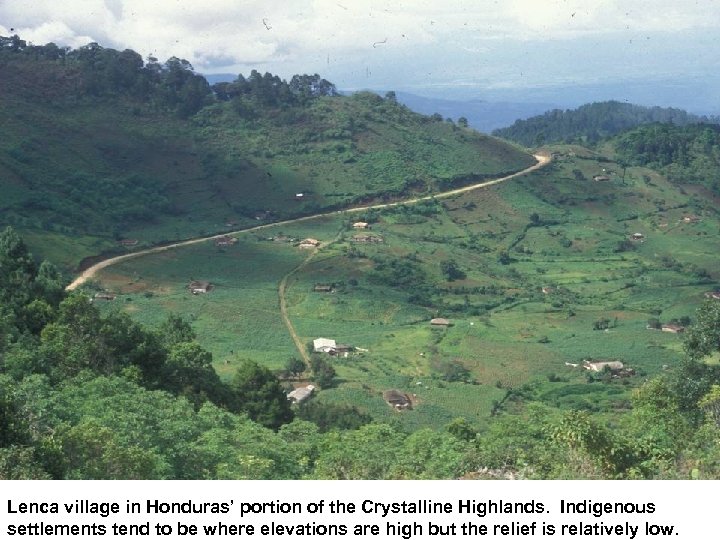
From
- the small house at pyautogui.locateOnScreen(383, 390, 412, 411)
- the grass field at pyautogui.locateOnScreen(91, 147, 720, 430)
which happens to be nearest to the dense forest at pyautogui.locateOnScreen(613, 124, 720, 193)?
the grass field at pyautogui.locateOnScreen(91, 147, 720, 430)

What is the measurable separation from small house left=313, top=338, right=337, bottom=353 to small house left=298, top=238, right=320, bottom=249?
16.8 meters

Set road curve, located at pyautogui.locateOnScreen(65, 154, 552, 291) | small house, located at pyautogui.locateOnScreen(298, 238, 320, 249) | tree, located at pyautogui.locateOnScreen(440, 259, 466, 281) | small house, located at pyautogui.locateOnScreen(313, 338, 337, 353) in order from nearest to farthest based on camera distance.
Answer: small house, located at pyautogui.locateOnScreen(313, 338, 337, 353) → road curve, located at pyautogui.locateOnScreen(65, 154, 552, 291) → tree, located at pyautogui.locateOnScreen(440, 259, 466, 281) → small house, located at pyautogui.locateOnScreen(298, 238, 320, 249)

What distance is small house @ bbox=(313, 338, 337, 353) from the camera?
39.3 m

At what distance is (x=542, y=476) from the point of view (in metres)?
11.1

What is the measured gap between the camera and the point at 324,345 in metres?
39.7

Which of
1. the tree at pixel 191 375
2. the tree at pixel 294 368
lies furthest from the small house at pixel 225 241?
the tree at pixel 191 375

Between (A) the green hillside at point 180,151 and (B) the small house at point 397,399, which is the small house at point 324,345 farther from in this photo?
(A) the green hillside at point 180,151

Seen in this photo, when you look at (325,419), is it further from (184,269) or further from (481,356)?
(184,269)

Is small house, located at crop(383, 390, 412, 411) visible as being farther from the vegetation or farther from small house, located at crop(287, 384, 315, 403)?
small house, located at crop(287, 384, 315, 403)

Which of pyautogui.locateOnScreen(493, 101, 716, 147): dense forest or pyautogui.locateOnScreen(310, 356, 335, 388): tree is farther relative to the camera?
pyautogui.locateOnScreen(493, 101, 716, 147): dense forest

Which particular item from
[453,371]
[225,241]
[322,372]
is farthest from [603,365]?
[225,241]

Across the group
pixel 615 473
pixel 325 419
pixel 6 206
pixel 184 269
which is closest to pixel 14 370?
pixel 325 419

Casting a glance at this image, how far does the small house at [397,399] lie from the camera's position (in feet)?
104

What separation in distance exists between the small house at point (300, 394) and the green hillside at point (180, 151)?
21137 millimetres
